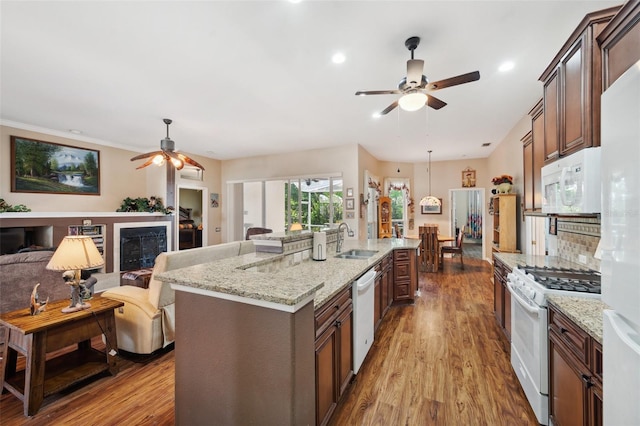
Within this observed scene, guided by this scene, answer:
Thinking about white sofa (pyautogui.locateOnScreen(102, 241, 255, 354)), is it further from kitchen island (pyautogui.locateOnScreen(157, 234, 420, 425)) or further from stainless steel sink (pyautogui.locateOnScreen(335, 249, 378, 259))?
stainless steel sink (pyautogui.locateOnScreen(335, 249, 378, 259))

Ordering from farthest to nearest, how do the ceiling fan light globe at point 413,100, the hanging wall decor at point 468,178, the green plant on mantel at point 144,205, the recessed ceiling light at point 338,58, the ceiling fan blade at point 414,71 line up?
the hanging wall decor at point 468,178 → the green plant on mantel at point 144,205 → the recessed ceiling light at point 338,58 → the ceiling fan light globe at point 413,100 → the ceiling fan blade at point 414,71

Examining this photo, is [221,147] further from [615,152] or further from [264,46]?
[615,152]

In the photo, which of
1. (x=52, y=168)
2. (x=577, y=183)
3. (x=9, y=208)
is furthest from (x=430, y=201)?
(x=9, y=208)

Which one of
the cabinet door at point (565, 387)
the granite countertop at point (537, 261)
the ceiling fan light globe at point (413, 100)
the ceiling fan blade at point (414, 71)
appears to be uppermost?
the ceiling fan blade at point (414, 71)

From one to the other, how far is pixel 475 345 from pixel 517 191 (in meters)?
3.29

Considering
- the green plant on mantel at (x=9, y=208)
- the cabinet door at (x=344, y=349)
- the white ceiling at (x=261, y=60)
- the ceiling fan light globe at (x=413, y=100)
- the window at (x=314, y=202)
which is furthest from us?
the window at (x=314, y=202)

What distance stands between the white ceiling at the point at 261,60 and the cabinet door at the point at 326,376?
2255mm

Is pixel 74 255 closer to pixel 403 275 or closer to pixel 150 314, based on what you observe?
pixel 150 314

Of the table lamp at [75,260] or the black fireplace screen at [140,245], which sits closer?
the table lamp at [75,260]

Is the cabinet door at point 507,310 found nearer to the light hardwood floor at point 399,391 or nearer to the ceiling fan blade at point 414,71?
the light hardwood floor at point 399,391

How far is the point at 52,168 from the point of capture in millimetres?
4816

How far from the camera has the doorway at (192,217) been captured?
6824mm

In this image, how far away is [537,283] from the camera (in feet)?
5.80

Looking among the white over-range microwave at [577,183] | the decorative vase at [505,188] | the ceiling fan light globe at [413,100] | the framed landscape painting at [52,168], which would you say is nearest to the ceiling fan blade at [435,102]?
the ceiling fan light globe at [413,100]
